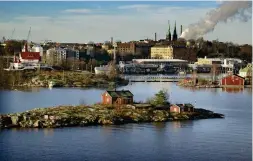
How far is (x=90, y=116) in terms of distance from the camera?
543cm

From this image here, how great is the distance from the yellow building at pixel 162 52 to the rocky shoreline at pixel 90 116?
47.8ft

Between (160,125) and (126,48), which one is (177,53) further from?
(160,125)

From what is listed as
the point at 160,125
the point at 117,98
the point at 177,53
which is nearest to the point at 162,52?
the point at 177,53

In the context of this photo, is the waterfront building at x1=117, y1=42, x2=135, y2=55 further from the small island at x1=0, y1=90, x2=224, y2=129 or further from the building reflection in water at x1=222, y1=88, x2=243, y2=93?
the small island at x1=0, y1=90, x2=224, y2=129

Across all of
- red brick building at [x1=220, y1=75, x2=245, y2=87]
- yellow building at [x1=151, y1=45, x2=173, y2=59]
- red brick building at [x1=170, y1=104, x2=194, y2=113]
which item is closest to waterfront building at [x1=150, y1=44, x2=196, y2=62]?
yellow building at [x1=151, y1=45, x2=173, y2=59]

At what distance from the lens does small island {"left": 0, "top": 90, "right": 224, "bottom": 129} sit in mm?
5129

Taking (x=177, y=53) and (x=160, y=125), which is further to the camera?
(x=177, y=53)

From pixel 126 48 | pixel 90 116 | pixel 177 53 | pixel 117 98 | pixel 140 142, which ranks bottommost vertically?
pixel 140 142

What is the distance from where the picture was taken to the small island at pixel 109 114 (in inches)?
202

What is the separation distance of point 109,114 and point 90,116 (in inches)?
8.4

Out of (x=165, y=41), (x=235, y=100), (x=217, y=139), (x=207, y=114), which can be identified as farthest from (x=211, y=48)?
(x=217, y=139)

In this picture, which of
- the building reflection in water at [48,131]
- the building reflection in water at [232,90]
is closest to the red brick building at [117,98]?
the building reflection in water at [48,131]

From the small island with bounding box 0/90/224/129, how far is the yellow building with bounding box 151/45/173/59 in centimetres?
1433

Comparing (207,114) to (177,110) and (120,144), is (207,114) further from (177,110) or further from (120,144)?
(120,144)
